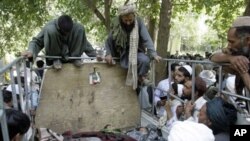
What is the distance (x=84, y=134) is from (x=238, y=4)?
287 inches

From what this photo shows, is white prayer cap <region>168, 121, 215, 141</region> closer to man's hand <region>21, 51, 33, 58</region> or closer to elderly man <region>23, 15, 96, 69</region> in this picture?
man's hand <region>21, 51, 33, 58</region>

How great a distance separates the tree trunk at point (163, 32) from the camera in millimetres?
8203

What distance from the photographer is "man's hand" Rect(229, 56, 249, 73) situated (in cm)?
262

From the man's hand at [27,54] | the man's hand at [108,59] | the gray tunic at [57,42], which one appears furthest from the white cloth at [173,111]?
the man's hand at [27,54]

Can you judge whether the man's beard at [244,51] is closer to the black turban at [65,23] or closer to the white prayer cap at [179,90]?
the white prayer cap at [179,90]

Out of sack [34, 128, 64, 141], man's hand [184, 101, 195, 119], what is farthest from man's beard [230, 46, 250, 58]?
sack [34, 128, 64, 141]

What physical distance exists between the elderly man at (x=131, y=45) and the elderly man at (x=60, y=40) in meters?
0.42

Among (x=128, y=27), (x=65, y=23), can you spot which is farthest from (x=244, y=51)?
(x=65, y=23)

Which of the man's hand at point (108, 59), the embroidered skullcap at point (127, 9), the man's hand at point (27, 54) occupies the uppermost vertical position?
the embroidered skullcap at point (127, 9)

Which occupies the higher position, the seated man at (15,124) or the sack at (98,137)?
the seated man at (15,124)

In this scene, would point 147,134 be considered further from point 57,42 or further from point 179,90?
point 57,42

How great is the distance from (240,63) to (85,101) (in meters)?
3.06

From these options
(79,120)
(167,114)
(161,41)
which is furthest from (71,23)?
(161,41)

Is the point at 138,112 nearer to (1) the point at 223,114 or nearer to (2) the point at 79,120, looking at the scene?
(2) the point at 79,120
